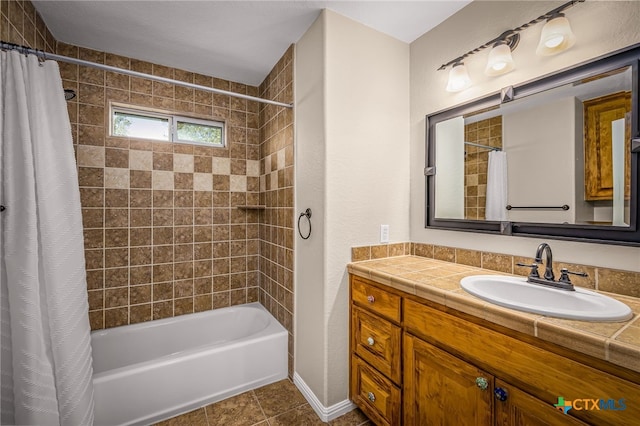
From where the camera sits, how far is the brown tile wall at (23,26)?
4.42ft

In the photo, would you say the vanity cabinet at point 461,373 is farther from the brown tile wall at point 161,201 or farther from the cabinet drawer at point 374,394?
the brown tile wall at point 161,201

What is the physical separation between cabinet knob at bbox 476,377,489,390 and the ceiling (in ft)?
6.25

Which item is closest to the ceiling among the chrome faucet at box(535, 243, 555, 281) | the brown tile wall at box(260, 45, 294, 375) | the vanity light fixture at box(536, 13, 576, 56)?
the brown tile wall at box(260, 45, 294, 375)

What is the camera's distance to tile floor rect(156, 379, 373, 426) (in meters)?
1.59

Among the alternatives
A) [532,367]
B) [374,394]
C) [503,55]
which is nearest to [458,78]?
[503,55]

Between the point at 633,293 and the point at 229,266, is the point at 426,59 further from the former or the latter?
the point at 229,266

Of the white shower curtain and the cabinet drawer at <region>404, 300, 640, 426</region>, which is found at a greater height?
the white shower curtain

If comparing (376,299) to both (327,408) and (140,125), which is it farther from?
(140,125)

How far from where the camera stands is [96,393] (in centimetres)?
148

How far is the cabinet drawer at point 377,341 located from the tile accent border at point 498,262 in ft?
1.20

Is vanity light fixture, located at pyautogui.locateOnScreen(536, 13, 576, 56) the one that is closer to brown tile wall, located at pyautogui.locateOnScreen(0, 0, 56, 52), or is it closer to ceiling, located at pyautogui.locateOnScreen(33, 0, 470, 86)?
ceiling, located at pyautogui.locateOnScreen(33, 0, 470, 86)

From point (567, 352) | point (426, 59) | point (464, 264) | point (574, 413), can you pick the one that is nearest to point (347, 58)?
point (426, 59)

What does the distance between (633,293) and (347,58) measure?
5.73 ft

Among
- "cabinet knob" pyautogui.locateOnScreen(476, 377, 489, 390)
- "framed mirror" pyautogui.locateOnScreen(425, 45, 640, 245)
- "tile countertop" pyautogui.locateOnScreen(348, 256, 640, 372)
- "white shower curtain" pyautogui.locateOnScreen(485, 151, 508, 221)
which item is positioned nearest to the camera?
"tile countertop" pyautogui.locateOnScreen(348, 256, 640, 372)
